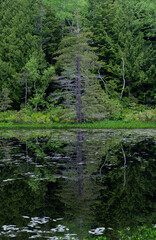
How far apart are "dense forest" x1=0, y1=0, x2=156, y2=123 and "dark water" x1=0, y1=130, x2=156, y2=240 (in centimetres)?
1678

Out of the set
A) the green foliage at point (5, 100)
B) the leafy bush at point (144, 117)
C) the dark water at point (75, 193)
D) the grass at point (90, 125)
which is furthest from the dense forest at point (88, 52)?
the dark water at point (75, 193)

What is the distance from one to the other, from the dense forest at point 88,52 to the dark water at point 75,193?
16.8 metres

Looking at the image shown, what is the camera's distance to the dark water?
5277 mm

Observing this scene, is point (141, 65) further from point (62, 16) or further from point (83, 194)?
point (83, 194)

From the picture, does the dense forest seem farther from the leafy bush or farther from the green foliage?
the leafy bush

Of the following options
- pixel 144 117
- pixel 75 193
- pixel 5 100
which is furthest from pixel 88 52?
pixel 75 193

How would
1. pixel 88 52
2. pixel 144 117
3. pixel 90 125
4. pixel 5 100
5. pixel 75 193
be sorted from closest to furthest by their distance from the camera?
pixel 75 193
pixel 90 125
pixel 144 117
pixel 5 100
pixel 88 52

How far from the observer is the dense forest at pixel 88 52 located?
31516mm

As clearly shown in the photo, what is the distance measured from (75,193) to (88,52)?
2710 centimetres

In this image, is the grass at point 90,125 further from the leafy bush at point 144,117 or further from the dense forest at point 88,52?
the dense forest at point 88,52

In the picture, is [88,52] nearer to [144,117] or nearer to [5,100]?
[5,100]

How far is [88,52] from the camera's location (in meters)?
32.7

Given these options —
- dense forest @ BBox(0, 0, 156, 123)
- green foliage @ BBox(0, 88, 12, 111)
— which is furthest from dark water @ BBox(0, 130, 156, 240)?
dense forest @ BBox(0, 0, 156, 123)

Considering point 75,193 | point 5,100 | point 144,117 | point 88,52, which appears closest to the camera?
point 75,193
